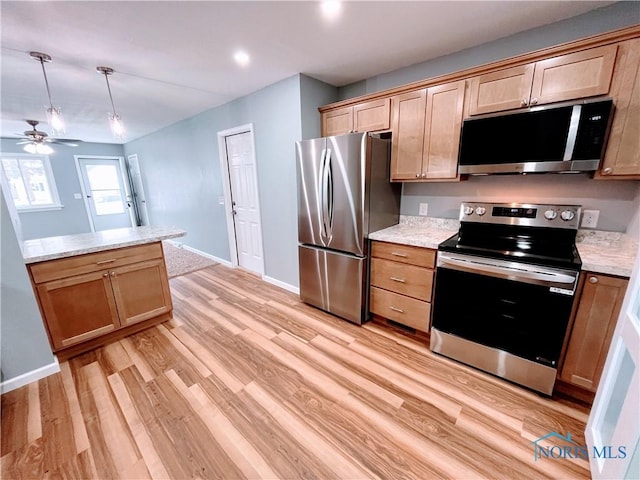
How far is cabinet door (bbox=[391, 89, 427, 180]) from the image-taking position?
2121 millimetres

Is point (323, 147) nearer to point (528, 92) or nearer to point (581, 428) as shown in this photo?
point (528, 92)

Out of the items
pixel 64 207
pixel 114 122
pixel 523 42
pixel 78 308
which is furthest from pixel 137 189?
pixel 523 42

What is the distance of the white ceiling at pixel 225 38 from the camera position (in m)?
1.59

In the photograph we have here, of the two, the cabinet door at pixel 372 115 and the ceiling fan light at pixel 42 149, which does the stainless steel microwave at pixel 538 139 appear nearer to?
the cabinet door at pixel 372 115

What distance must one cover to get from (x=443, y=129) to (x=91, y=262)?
120 inches

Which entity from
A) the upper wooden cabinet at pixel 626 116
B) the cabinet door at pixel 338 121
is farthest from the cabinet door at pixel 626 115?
the cabinet door at pixel 338 121

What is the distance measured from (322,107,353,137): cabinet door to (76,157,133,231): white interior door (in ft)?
21.5

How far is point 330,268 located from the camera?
254 centimetres

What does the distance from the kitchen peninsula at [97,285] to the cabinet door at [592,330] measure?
314cm

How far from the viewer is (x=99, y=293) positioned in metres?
2.12

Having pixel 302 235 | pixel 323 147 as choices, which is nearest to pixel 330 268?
pixel 302 235

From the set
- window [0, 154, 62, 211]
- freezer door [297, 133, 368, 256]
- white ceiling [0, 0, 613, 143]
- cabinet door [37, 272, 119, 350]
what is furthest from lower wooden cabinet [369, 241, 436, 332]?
window [0, 154, 62, 211]

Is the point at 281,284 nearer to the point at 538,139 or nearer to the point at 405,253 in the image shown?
the point at 405,253

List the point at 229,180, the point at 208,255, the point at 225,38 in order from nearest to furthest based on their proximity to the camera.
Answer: the point at 225,38 → the point at 229,180 → the point at 208,255
